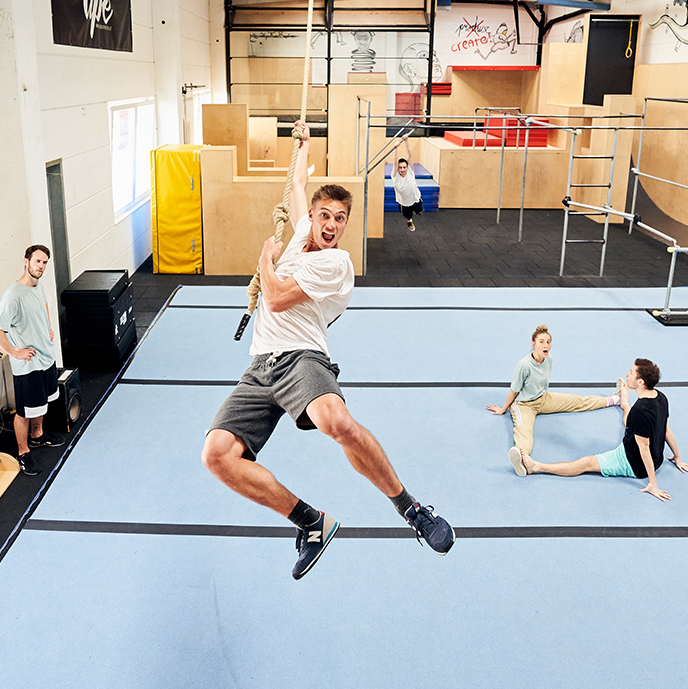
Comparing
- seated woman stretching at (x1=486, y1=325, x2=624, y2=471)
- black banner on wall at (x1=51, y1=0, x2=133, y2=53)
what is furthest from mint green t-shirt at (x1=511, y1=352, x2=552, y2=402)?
black banner on wall at (x1=51, y1=0, x2=133, y2=53)

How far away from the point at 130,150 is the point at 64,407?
487 cm

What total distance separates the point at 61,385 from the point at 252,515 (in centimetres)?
165

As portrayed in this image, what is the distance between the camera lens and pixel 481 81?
16.2 metres

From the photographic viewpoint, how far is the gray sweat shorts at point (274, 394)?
271 centimetres

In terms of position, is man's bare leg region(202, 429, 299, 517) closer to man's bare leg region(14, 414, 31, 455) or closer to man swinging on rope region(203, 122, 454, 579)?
man swinging on rope region(203, 122, 454, 579)

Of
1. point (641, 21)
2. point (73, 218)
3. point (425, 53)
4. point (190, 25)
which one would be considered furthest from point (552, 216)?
Answer: point (73, 218)

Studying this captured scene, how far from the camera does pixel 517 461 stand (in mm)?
4176

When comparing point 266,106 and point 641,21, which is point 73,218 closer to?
point 266,106

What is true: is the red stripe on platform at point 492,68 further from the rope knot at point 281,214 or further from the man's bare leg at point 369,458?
the man's bare leg at point 369,458

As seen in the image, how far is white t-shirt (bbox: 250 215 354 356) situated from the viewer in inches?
109

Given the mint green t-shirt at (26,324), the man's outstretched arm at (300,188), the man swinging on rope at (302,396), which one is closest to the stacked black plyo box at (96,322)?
the mint green t-shirt at (26,324)

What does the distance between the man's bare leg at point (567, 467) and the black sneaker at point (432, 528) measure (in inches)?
62.0

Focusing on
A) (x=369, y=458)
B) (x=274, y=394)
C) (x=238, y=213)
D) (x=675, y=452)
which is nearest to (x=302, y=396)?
(x=274, y=394)

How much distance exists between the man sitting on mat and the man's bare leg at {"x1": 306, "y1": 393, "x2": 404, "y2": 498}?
174 cm
